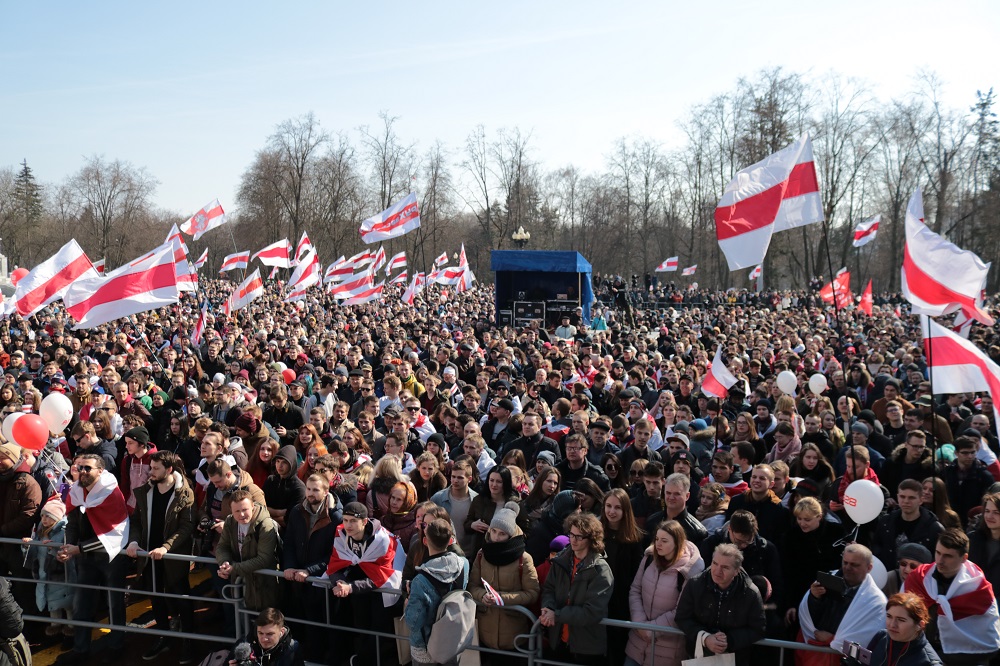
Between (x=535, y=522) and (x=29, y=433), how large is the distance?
185 inches

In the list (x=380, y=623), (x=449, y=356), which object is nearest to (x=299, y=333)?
(x=449, y=356)

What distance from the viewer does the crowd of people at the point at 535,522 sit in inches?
192

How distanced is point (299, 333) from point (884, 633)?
1700 centimetres

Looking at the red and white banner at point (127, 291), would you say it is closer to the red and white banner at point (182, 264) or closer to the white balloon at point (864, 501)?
the red and white banner at point (182, 264)

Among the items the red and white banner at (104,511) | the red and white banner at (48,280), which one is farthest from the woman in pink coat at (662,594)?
the red and white banner at (48,280)

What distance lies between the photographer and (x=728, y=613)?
187 inches

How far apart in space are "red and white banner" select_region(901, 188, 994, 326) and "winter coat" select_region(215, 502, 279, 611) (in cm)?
559

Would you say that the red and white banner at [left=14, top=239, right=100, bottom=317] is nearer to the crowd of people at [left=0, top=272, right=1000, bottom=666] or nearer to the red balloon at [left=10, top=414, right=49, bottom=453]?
the crowd of people at [left=0, top=272, right=1000, bottom=666]

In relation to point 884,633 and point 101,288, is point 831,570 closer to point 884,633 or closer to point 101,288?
point 884,633

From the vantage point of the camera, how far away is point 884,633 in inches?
171

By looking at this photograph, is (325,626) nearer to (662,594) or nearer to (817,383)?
(662,594)

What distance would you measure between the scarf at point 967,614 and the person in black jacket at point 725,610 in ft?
3.47

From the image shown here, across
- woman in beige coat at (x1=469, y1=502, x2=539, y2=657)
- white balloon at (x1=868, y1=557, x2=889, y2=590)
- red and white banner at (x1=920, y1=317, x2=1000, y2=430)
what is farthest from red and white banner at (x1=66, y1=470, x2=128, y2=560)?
red and white banner at (x1=920, y1=317, x2=1000, y2=430)

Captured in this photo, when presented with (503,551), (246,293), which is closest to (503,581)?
(503,551)
